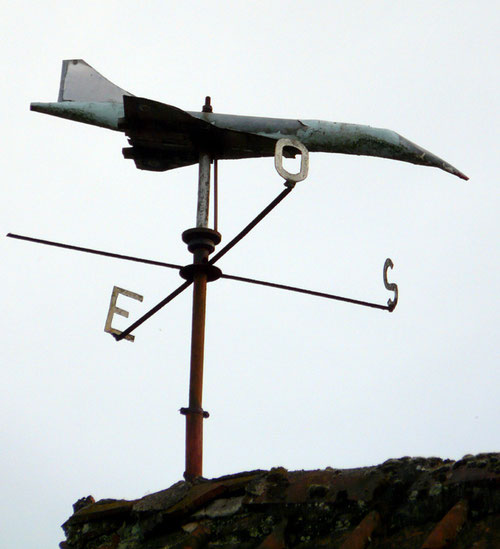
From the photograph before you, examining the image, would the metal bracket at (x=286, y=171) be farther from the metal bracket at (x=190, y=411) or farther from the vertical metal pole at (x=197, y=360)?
the metal bracket at (x=190, y=411)

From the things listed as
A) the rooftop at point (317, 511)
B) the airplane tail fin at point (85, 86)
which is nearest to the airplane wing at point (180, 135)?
the airplane tail fin at point (85, 86)

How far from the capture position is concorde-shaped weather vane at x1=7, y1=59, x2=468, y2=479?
14.1ft

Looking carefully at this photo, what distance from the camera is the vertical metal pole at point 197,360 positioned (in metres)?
3.62

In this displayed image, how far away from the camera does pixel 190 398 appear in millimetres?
3805

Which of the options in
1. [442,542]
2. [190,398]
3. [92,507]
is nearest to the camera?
[442,542]

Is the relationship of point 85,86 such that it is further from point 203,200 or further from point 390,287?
point 390,287

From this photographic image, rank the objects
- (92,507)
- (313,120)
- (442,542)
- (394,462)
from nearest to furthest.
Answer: (442,542)
(394,462)
(92,507)
(313,120)

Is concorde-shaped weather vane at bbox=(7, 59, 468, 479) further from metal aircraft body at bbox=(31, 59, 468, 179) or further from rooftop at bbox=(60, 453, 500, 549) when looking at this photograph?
rooftop at bbox=(60, 453, 500, 549)

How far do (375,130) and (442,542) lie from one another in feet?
11.3

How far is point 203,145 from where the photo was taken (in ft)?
15.5

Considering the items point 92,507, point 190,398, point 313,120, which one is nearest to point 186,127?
point 313,120

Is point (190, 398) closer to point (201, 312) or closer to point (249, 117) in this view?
point (201, 312)

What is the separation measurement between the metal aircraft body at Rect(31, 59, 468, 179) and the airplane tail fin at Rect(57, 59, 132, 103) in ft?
0.53

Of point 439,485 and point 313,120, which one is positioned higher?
point 313,120
